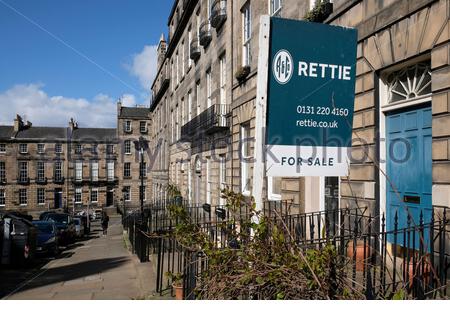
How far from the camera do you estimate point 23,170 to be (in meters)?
61.0

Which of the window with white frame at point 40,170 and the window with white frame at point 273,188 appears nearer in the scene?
the window with white frame at point 273,188

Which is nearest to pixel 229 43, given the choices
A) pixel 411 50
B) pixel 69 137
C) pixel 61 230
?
pixel 411 50

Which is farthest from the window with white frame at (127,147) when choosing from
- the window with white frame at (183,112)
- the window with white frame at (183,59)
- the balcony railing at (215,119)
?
the balcony railing at (215,119)

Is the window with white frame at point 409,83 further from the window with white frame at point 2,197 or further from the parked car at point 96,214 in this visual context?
the window with white frame at point 2,197

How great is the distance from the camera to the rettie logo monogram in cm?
369

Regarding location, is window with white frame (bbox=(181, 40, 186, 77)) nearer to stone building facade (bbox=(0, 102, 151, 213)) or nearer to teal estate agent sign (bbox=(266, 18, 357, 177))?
teal estate agent sign (bbox=(266, 18, 357, 177))

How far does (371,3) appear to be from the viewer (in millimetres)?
7062

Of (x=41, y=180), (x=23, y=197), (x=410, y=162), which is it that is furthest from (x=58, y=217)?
(x=41, y=180)

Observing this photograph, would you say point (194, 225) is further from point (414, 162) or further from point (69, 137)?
point (69, 137)

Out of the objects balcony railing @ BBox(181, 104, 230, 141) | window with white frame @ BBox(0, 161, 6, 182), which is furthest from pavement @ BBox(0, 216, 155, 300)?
window with white frame @ BBox(0, 161, 6, 182)

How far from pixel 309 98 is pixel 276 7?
8.73 meters

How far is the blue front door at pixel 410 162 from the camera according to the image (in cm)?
607

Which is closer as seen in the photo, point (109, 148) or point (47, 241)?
point (47, 241)

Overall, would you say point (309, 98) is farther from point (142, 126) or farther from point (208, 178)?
point (142, 126)
